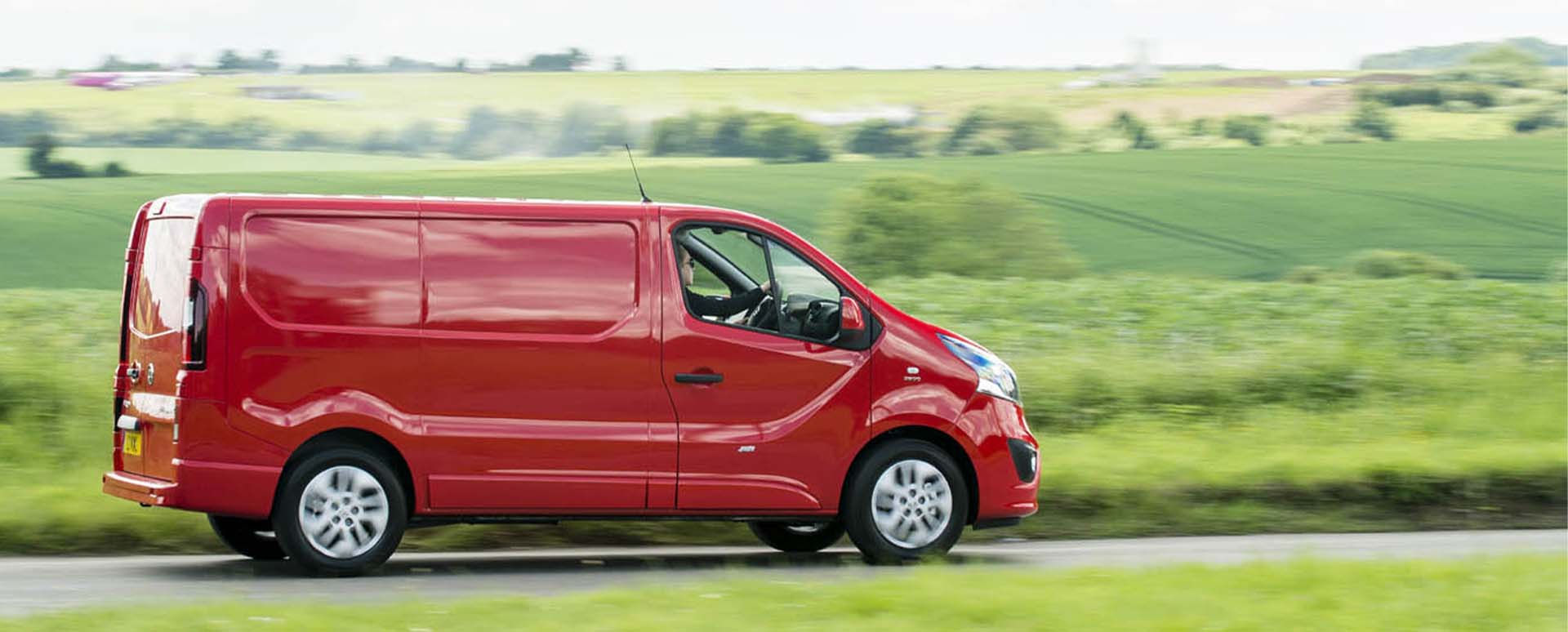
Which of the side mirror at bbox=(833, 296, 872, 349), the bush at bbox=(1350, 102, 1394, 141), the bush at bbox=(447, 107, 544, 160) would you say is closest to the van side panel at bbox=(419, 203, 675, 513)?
the side mirror at bbox=(833, 296, 872, 349)

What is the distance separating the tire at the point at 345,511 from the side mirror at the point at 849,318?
2.28 m

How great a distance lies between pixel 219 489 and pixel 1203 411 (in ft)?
33.8

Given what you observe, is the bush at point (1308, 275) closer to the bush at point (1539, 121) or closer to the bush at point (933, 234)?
the bush at point (933, 234)

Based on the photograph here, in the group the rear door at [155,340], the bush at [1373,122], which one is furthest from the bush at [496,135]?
the rear door at [155,340]

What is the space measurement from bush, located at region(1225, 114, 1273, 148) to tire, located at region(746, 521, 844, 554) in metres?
37.4

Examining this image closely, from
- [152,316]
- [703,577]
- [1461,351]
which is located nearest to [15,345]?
[152,316]

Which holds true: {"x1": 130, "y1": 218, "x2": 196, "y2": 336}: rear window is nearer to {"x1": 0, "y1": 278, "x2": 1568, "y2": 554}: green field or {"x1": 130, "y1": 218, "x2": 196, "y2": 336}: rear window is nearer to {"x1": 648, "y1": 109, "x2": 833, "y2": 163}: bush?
{"x1": 0, "y1": 278, "x2": 1568, "y2": 554}: green field

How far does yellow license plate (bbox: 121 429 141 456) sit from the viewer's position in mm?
9234

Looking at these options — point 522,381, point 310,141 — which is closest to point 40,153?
point 310,141

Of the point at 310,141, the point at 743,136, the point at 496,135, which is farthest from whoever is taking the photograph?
the point at 743,136

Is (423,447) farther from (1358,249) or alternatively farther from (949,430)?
(1358,249)

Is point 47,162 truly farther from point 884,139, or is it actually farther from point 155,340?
point 155,340

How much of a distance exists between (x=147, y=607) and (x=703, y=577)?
9.17 ft

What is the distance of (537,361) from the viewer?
363 inches
